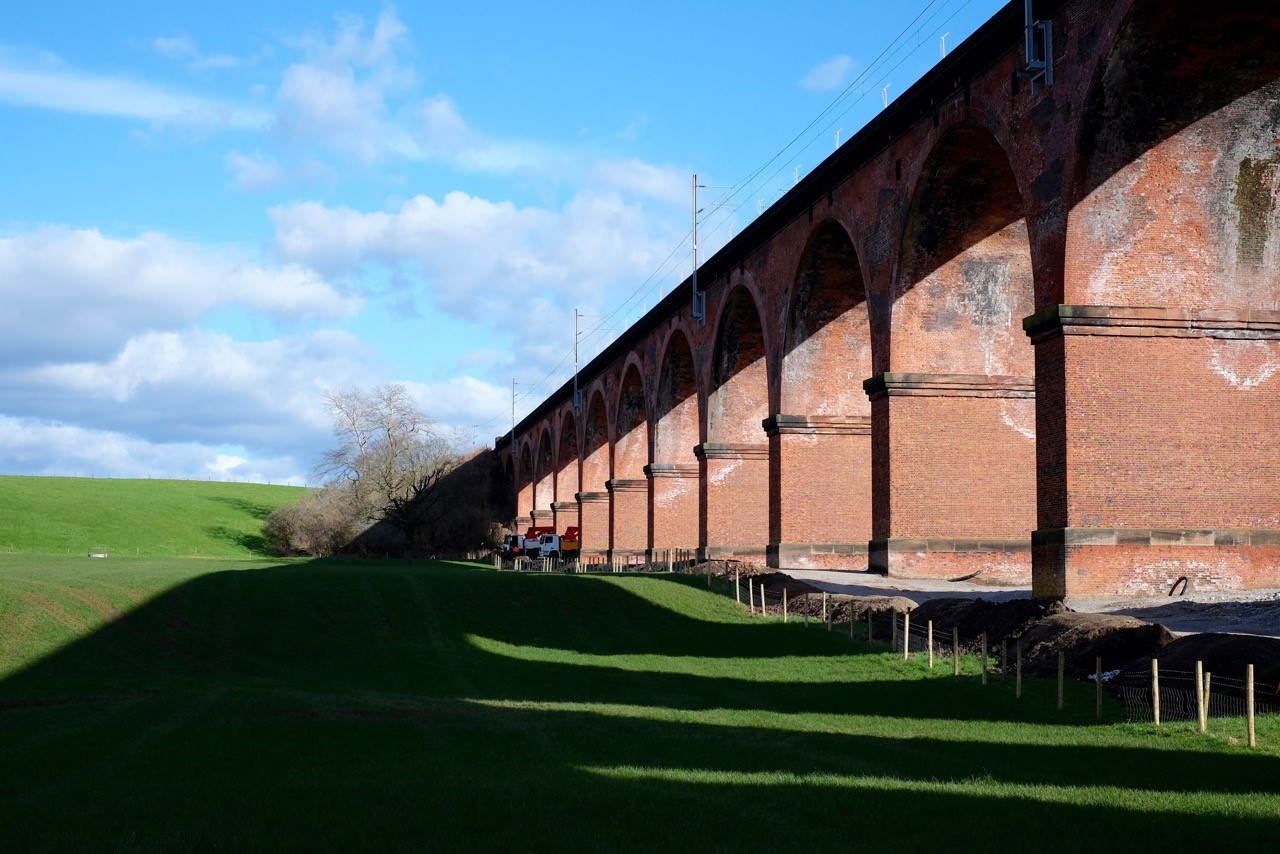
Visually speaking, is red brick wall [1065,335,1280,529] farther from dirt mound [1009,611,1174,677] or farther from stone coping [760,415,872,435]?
stone coping [760,415,872,435]

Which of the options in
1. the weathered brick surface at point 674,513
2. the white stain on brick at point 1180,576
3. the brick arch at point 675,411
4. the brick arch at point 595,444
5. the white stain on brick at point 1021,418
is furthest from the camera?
the brick arch at point 595,444

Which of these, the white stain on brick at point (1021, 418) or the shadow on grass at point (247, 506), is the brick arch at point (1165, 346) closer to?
the white stain on brick at point (1021, 418)

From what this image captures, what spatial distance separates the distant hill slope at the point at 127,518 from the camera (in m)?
73.3

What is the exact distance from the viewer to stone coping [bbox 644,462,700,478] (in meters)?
46.9

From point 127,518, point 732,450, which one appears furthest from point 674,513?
point 127,518

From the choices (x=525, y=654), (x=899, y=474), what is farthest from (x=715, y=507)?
(x=525, y=654)

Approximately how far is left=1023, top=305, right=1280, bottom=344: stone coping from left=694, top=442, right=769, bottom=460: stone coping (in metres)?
19.5

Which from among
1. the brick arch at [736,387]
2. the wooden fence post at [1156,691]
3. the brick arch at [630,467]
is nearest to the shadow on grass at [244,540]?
the brick arch at [630,467]

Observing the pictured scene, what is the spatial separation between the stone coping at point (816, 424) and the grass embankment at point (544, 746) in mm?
7894

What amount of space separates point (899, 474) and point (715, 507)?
514 inches

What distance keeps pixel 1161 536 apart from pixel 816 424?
13993 mm

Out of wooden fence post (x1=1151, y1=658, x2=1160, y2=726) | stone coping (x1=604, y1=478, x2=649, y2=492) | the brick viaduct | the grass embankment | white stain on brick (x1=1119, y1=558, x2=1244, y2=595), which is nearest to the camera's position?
the grass embankment

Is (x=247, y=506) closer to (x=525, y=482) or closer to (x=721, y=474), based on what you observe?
(x=525, y=482)

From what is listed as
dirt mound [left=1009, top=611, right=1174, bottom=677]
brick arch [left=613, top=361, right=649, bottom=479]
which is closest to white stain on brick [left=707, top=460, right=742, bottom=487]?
brick arch [left=613, top=361, right=649, bottom=479]
